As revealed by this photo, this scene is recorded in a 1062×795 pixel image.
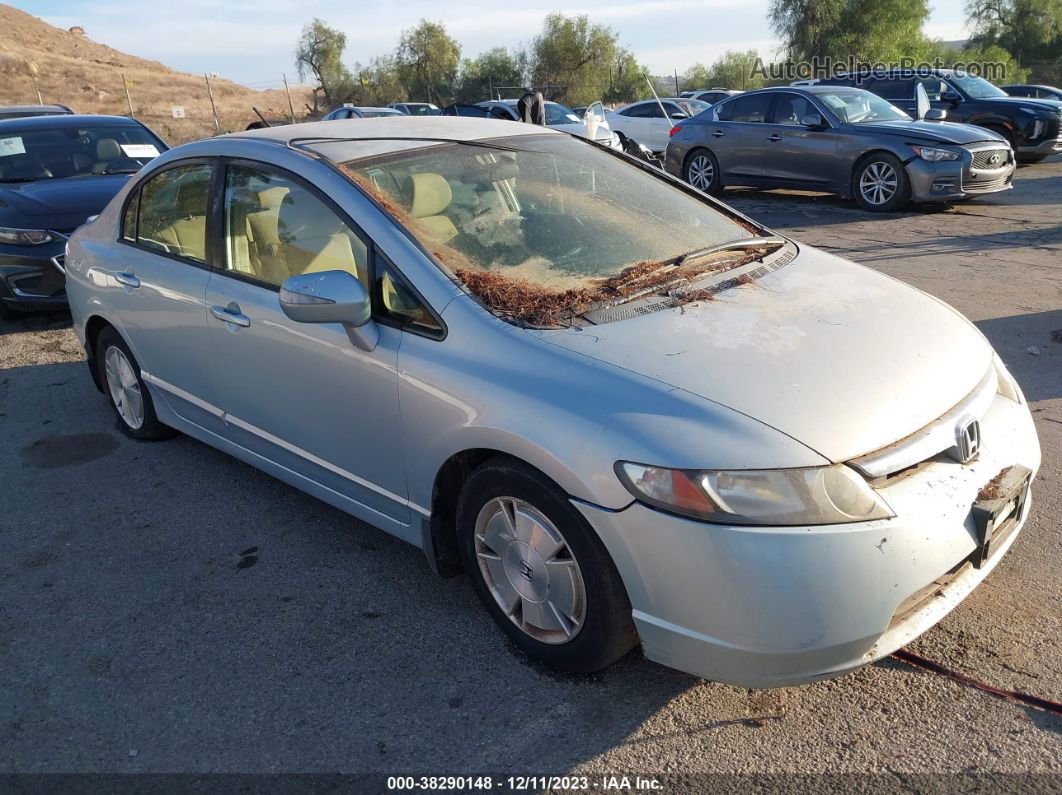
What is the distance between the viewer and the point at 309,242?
3482 millimetres

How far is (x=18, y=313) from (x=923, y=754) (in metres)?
8.10

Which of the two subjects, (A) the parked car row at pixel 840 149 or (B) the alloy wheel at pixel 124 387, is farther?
(A) the parked car row at pixel 840 149

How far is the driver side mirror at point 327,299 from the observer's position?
9.80ft

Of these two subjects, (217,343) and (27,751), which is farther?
(217,343)

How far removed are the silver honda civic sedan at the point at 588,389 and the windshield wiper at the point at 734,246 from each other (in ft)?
0.06

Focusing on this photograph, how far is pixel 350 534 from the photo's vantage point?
3.89m

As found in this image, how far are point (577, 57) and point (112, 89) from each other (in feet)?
93.6

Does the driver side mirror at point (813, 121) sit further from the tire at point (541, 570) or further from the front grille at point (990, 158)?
the tire at point (541, 570)

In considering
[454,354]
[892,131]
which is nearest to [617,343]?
[454,354]

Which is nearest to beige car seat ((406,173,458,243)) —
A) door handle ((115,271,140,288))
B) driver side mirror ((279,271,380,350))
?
driver side mirror ((279,271,380,350))

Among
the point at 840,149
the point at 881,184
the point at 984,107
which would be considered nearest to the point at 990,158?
the point at 881,184

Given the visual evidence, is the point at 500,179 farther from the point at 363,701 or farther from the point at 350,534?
the point at 363,701

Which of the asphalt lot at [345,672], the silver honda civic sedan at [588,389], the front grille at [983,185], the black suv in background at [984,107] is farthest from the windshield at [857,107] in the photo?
the silver honda civic sedan at [588,389]

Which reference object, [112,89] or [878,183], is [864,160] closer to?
[878,183]
